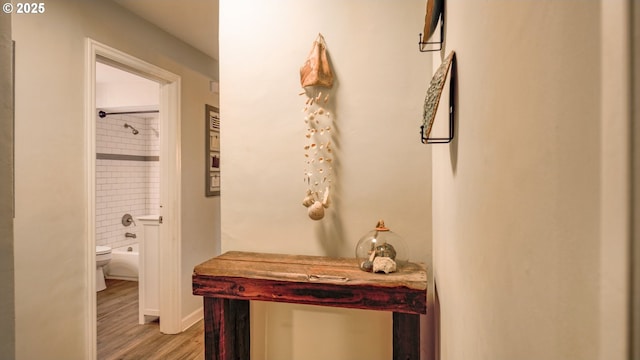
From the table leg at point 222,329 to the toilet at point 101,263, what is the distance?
317 cm

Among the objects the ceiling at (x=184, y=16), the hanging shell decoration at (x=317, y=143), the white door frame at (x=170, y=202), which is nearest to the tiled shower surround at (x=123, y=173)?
the white door frame at (x=170, y=202)

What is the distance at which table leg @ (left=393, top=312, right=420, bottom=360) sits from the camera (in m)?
1.41

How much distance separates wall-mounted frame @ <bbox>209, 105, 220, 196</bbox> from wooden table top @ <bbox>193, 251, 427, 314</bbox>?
1943mm

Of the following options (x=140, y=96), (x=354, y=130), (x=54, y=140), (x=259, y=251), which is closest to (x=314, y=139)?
(x=354, y=130)

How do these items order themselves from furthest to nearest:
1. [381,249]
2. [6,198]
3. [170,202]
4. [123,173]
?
[123,173], [170,202], [381,249], [6,198]

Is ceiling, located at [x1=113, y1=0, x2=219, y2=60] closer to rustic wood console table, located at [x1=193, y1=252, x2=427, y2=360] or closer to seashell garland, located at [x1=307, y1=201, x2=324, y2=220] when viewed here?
seashell garland, located at [x1=307, y1=201, x2=324, y2=220]

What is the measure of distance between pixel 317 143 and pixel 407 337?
96 cm

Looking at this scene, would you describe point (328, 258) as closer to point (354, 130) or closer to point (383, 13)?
point (354, 130)

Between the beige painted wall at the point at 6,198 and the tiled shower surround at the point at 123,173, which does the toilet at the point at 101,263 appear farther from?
the beige painted wall at the point at 6,198

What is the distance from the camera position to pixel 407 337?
1.42 metres

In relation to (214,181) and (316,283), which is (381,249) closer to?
(316,283)

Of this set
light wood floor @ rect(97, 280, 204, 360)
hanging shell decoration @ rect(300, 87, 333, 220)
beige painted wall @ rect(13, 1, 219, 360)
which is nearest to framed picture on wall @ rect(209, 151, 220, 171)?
beige painted wall @ rect(13, 1, 219, 360)

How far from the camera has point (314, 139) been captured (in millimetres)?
→ 1763

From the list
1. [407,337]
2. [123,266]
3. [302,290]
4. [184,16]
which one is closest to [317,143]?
[302,290]
